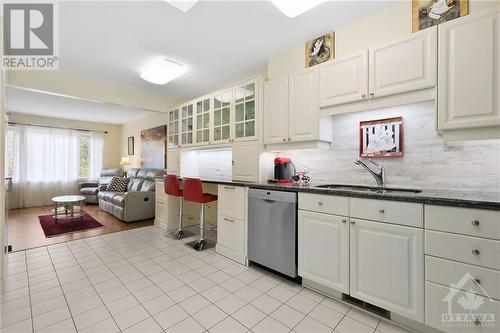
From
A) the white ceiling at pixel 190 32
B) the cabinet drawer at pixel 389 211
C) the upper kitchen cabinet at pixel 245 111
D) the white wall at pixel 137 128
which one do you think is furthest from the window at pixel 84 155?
the cabinet drawer at pixel 389 211

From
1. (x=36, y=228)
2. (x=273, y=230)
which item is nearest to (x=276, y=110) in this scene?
(x=273, y=230)

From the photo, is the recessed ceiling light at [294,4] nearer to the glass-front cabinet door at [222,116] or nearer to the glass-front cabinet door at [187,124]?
the glass-front cabinet door at [222,116]

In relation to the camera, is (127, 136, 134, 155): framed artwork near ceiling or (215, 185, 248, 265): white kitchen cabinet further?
(127, 136, 134, 155): framed artwork near ceiling

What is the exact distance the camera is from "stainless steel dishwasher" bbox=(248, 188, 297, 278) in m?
2.09

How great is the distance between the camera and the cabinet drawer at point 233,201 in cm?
256

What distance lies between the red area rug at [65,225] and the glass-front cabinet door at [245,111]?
3.26 m

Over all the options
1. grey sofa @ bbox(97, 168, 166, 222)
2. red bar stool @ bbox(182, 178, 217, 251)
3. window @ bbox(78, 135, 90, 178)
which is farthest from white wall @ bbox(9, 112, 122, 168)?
red bar stool @ bbox(182, 178, 217, 251)

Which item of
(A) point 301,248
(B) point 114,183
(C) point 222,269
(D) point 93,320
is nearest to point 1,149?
(D) point 93,320

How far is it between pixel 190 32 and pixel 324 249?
2508mm

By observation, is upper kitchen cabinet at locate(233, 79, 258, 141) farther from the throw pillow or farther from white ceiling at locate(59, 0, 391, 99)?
the throw pillow

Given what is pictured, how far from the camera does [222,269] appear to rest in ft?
8.00

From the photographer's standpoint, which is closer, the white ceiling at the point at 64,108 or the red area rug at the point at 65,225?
the red area rug at the point at 65,225

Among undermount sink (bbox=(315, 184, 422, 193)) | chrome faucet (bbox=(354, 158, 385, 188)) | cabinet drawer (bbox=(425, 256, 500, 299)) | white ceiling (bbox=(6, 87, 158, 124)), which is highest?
white ceiling (bbox=(6, 87, 158, 124))

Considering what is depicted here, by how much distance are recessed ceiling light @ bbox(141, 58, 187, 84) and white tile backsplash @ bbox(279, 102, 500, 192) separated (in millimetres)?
2159
